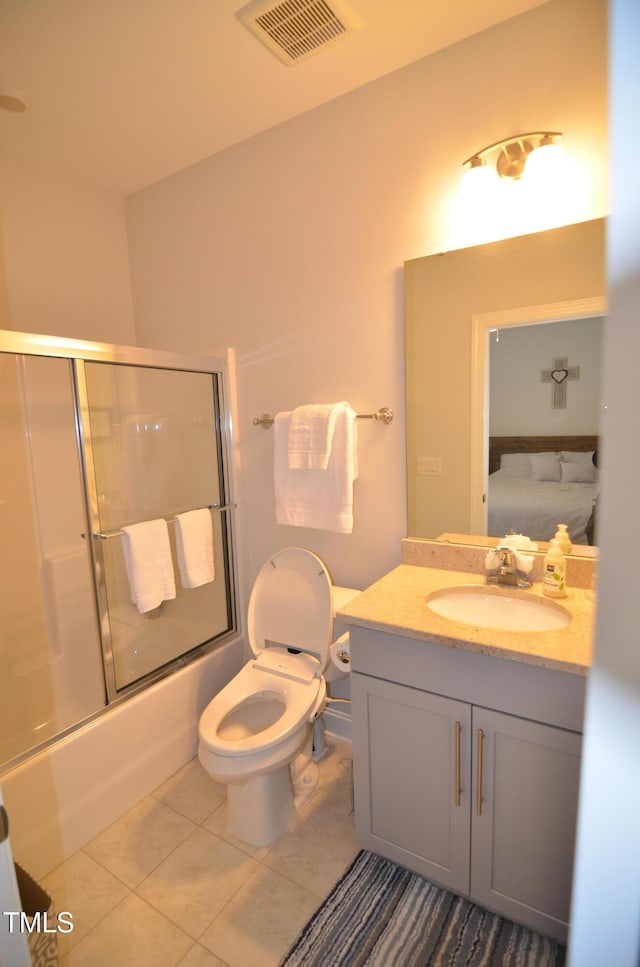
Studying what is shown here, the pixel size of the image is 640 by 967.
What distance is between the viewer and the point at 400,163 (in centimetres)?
165

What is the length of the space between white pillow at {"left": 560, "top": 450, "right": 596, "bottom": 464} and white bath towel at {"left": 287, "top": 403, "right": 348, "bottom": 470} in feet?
2.57

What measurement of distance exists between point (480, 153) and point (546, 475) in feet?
3.38

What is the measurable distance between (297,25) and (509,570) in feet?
5.91

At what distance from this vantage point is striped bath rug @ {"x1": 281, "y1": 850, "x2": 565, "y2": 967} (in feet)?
4.02

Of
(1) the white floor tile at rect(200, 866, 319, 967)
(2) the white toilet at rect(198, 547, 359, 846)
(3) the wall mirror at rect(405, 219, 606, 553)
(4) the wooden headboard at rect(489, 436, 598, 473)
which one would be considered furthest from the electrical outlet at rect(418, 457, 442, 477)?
(1) the white floor tile at rect(200, 866, 319, 967)

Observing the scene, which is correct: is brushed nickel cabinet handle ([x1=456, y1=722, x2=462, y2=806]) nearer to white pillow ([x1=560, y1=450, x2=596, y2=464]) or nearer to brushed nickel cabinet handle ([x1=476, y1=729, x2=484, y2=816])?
brushed nickel cabinet handle ([x1=476, y1=729, x2=484, y2=816])

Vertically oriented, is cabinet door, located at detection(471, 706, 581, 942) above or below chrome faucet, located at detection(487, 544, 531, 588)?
below

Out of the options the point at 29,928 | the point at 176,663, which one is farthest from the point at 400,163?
the point at 29,928

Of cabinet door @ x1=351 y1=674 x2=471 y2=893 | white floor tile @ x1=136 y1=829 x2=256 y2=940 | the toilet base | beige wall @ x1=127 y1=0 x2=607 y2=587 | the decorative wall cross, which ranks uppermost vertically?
beige wall @ x1=127 y1=0 x2=607 y2=587

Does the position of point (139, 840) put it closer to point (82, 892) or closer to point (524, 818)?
point (82, 892)

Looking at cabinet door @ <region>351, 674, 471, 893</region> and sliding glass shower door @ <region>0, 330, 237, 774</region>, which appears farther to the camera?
sliding glass shower door @ <region>0, 330, 237, 774</region>

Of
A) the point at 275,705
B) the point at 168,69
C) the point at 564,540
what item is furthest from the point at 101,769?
the point at 168,69

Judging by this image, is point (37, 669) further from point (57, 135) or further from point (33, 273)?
point (57, 135)

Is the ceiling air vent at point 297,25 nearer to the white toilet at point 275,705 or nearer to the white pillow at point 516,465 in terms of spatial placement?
the white pillow at point 516,465
